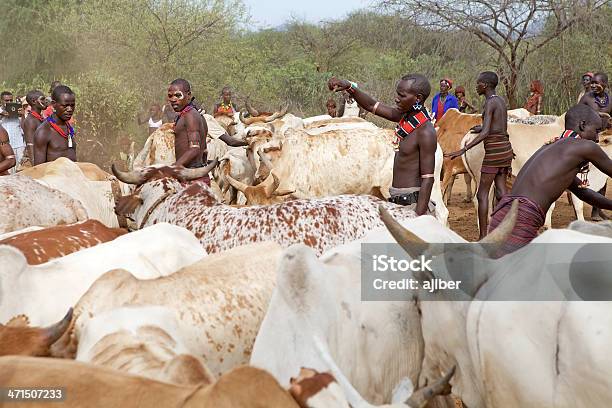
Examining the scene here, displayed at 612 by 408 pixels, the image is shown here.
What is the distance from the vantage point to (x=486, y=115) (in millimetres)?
8500

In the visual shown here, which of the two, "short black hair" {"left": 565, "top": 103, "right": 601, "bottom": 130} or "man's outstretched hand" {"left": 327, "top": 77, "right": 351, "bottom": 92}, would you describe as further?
"man's outstretched hand" {"left": 327, "top": 77, "right": 351, "bottom": 92}

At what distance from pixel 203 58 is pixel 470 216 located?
37.3ft

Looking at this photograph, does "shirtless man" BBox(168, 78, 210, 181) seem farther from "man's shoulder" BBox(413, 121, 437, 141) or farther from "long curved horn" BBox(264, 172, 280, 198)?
"man's shoulder" BBox(413, 121, 437, 141)

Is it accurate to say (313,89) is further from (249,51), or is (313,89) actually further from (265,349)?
(265,349)

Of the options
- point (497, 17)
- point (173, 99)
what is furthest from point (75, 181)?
point (497, 17)

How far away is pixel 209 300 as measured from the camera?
3730mm

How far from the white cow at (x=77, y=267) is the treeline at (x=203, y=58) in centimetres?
1380

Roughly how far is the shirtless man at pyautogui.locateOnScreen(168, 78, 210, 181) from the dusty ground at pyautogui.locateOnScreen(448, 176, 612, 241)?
4542 mm

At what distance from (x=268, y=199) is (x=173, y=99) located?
1185 millimetres

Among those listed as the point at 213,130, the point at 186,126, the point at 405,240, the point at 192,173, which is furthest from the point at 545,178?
the point at 213,130

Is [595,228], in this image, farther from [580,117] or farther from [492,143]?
[492,143]

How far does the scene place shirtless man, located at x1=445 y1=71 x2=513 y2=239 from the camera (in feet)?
27.8

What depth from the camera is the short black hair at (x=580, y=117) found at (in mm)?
4742

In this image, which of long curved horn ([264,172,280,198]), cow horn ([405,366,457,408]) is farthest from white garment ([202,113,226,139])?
cow horn ([405,366,457,408])
